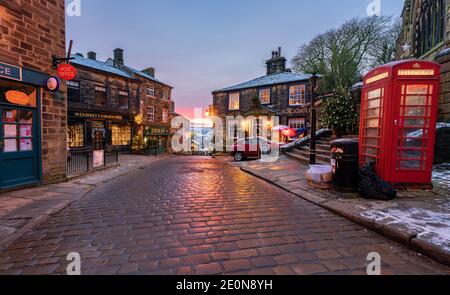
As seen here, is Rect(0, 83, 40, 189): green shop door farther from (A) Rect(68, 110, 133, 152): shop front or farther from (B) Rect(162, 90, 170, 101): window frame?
(B) Rect(162, 90, 170, 101): window frame

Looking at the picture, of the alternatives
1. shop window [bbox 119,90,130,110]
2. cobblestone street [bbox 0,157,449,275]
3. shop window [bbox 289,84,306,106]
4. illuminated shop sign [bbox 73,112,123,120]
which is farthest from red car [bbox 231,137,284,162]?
shop window [bbox 119,90,130,110]

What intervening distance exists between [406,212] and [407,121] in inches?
104

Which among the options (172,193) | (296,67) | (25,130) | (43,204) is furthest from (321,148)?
(296,67)

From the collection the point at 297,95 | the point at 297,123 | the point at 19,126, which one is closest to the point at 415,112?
the point at 19,126

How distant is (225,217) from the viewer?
4.15 meters

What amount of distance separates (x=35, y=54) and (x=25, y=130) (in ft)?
7.47

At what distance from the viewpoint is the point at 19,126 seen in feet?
20.1

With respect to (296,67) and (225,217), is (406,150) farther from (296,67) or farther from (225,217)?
(296,67)

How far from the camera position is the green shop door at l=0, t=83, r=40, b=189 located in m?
5.73

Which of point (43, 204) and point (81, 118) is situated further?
point (81, 118)

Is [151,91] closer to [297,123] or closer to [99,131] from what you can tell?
[99,131]

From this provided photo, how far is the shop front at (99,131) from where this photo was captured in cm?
1892

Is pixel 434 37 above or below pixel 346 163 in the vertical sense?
above

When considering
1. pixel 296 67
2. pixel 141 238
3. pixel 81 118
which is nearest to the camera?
pixel 141 238
